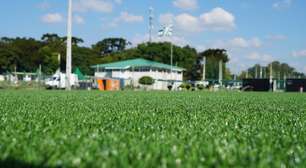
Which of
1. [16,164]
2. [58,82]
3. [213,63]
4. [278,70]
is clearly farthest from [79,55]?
[16,164]

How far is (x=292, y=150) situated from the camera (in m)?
3.15

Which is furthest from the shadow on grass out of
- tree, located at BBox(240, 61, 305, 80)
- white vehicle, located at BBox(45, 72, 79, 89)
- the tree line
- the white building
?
tree, located at BBox(240, 61, 305, 80)

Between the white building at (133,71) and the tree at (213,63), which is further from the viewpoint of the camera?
the tree at (213,63)

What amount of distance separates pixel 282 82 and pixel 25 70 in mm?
48840

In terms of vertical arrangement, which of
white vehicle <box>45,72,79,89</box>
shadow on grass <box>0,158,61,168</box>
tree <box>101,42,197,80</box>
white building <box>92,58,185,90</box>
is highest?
tree <box>101,42,197,80</box>

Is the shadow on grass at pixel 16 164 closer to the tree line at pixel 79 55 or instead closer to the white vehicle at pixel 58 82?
the white vehicle at pixel 58 82

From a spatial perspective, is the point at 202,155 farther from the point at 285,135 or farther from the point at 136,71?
the point at 136,71

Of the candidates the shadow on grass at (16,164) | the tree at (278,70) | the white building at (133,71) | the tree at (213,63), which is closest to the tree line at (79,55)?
the tree at (213,63)

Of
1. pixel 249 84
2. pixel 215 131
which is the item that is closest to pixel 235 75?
pixel 249 84

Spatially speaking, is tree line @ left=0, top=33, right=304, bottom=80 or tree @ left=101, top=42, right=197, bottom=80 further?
tree @ left=101, top=42, right=197, bottom=80

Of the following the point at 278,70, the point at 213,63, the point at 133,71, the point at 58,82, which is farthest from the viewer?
the point at 278,70

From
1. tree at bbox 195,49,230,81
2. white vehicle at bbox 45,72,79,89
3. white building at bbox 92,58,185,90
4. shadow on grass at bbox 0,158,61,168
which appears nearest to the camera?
shadow on grass at bbox 0,158,61,168

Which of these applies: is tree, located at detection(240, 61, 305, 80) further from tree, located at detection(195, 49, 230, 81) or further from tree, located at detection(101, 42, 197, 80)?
tree, located at detection(101, 42, 197, 80)

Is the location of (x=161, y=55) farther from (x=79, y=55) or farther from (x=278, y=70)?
(x=278, y=70)
